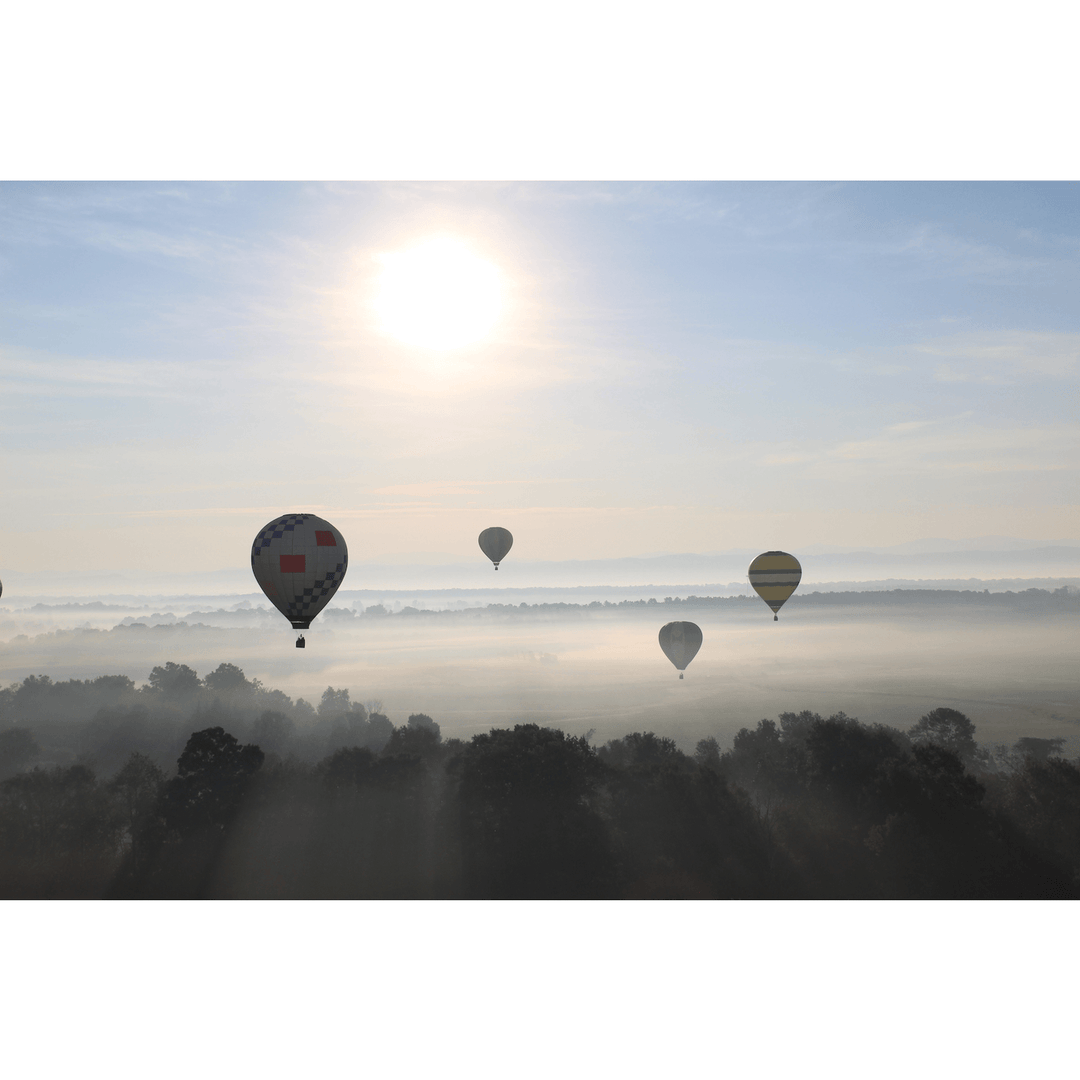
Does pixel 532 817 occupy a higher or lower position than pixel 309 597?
lower

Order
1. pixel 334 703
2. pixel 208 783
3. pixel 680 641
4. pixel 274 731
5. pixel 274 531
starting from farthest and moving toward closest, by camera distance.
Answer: pixel 334 703 < pixel 274 731 < pixel 680 641 < pixel 208 783 < pixel 274 531

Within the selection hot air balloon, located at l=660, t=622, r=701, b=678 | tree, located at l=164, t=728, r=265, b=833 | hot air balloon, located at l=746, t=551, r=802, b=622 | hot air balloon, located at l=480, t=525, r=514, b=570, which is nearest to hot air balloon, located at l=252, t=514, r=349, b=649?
tree, located at l=164, t=728, r=265, b=833

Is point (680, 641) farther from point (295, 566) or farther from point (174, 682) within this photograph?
point (174, 682)

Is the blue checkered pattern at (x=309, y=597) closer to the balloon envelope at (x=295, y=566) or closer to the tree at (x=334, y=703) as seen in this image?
the balloon envelope at (x=295, y=566)

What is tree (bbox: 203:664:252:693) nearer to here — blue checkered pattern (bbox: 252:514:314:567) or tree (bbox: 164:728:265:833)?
tree (bbox: 164:728:265:833)

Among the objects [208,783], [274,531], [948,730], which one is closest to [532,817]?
[208,783]

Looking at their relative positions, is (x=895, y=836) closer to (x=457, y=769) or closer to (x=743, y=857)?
(x=743, y=857)

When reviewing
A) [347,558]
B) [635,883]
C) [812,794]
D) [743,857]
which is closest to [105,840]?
[347,558]
